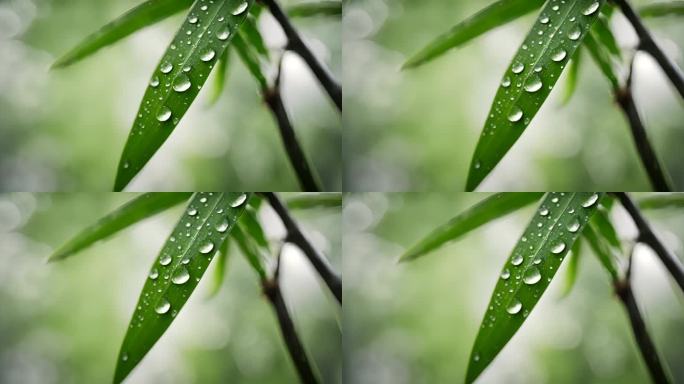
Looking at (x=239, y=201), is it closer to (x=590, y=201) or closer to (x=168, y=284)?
(x=168, y=284)

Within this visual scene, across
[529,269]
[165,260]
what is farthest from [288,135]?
[529,269]

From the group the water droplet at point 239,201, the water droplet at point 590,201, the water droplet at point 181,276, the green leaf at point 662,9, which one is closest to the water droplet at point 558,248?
the water droplet at point 590,201

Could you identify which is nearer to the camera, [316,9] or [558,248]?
[558,248]

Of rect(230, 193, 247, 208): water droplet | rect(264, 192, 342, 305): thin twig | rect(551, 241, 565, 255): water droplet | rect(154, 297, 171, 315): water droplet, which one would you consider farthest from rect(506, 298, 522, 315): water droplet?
rect(154, 297, 171, 315): water droplet

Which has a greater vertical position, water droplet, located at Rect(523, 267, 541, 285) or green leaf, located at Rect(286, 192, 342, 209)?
green leaf, located at Rect(286, 192, 342, 209)

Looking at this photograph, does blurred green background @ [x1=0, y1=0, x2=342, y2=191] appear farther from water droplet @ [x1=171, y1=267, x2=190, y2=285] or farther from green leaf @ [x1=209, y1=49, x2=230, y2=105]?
water droplet @ [x1=171, y1=267, x2=190, y2=285]

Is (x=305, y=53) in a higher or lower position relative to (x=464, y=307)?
higher
